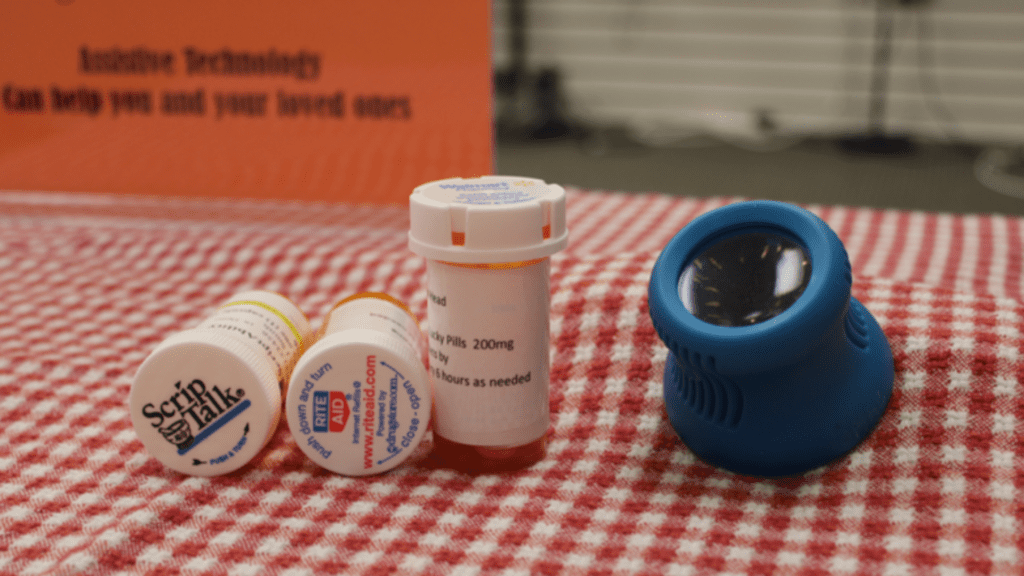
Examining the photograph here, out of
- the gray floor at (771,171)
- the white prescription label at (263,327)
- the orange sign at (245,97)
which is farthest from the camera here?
the gray floor at (771,171)

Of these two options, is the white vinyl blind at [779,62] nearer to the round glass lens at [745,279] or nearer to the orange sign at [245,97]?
the orange sign at [245,97]

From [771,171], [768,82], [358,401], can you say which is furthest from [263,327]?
[768,82]

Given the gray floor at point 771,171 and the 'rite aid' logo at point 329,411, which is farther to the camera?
the gray floor at point 771,171

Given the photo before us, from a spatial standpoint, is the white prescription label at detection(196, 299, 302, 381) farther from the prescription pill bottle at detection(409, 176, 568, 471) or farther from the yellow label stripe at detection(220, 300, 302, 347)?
the prescription pill bottle at detection(409, 176, 568, 471)

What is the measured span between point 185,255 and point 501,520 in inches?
36.2

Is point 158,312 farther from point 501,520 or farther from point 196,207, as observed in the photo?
point 501,520

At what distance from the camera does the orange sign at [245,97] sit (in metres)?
1.38

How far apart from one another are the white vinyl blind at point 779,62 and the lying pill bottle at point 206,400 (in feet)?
10.5

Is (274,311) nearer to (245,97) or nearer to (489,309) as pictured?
(489,309)

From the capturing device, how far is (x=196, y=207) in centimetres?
159

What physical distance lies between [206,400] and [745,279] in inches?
20.6

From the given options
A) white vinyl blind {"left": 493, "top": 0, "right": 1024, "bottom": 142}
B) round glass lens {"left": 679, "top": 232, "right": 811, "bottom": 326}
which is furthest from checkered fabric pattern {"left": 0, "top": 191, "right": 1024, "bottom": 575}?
white vinyl blind {"left": 493, "top": 0, "right": 1024, "bottom": 142}

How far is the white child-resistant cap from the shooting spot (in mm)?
718

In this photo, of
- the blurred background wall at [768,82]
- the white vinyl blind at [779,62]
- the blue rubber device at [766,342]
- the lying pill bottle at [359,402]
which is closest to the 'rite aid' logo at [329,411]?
the lying pill bottle at [359,402]
